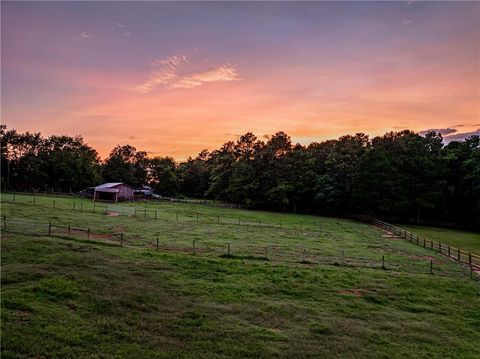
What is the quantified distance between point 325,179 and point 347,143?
9.24 metres

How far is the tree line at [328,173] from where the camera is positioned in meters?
60.8

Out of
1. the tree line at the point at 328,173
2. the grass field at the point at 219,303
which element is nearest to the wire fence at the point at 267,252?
the grass field at the point at 219,303

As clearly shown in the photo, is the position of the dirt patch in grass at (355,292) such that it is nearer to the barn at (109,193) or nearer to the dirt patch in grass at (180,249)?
the dirt patch in grass at (180,249)

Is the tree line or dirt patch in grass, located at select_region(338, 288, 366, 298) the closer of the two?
dirt patch in grass, located at select_region(338, 288, 366, 298)

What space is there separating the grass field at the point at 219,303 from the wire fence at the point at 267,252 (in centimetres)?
23

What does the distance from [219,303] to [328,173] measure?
59.3 meters

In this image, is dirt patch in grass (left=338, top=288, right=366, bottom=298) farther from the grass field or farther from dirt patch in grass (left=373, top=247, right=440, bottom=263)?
dirt patch in grass (left=373, top=247, right=440, bottom=263)

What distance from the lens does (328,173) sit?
6981 centimetres

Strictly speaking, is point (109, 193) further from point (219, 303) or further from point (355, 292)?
point (355, 292)

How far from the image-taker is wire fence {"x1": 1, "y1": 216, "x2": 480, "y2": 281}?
22.9 metres

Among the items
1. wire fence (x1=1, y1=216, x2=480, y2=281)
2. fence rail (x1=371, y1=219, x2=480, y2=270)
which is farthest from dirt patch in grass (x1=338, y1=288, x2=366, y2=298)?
fence rail (x1=371, y1=219, x2=480, y2=270)

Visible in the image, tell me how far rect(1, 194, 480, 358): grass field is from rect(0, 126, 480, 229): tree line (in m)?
39.2

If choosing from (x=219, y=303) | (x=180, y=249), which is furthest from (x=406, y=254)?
(x=219, y=303)

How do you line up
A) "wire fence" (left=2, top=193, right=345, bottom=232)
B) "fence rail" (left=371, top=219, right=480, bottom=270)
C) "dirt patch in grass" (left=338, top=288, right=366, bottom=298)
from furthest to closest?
"wire fence" (left=2, top=193, right=345, bottom=232)
"fence rail" (left=371, top=219, right=480, bottom=270)
"dirt patch in grass" (left=338, top=288, right=366, bottom=298)
